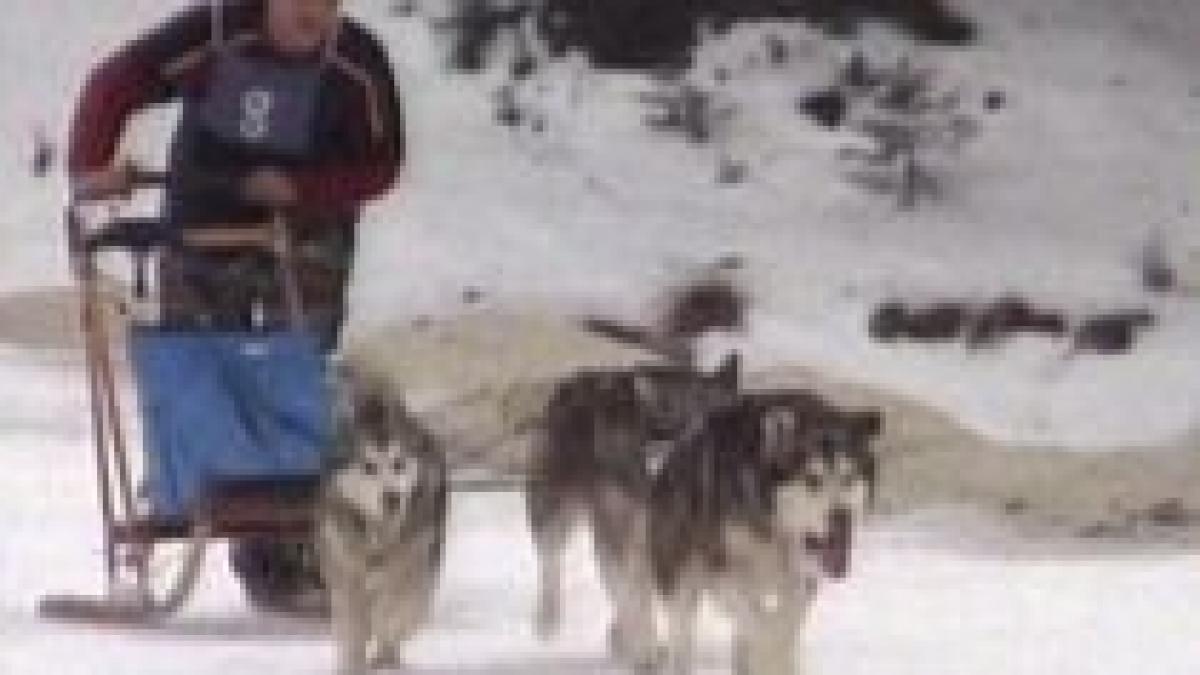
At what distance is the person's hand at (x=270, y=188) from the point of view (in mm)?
6305

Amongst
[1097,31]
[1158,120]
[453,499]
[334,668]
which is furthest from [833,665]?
[1097,31]

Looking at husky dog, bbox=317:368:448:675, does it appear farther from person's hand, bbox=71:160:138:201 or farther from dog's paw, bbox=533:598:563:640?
person's hand, bbox=71:160:138:201

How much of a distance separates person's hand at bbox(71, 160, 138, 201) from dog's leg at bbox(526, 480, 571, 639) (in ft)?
4.07

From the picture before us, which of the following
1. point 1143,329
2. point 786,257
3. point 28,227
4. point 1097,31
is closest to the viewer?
point 1143,329

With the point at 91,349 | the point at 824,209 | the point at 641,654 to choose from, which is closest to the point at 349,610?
the point at 641,654

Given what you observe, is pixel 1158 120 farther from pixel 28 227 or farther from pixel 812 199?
pixel 28 227

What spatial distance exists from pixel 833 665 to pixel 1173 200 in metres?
5.85

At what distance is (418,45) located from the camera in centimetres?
1277

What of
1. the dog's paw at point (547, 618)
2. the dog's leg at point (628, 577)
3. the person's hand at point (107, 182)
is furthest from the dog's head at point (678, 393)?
the person's hand at point (107, 182)

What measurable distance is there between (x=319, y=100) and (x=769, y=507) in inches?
67.3

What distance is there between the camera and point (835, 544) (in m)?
5.42

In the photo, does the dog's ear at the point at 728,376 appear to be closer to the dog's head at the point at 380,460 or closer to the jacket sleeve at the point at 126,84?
the dog's head at the point at 380,460

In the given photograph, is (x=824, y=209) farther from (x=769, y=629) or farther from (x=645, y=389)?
(x=769, y=629)

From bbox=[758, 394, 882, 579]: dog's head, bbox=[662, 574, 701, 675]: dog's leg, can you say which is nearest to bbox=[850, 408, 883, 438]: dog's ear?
bbox=[758, 394, 882, 579]: dog's head
